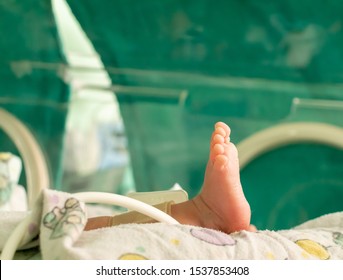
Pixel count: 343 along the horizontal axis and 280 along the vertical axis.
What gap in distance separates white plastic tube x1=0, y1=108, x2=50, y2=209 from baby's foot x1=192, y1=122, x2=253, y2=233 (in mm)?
867

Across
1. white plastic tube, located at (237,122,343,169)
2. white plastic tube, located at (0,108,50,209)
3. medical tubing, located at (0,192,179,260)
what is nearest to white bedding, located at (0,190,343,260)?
medical tubing, located at (0,192,179,260)

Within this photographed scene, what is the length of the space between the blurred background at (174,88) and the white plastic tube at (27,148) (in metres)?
0.05

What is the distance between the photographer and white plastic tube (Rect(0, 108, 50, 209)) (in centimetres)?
176

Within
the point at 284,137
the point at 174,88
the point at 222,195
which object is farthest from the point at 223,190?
the point at 174,88

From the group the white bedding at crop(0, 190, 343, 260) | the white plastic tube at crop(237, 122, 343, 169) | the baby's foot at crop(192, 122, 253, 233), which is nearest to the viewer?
the white bedding at crop(0, 190, 343, 260)

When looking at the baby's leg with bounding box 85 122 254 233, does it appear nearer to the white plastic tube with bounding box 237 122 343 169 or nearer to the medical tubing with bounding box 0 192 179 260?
the medical tubing with bounding box 0 192 179 260

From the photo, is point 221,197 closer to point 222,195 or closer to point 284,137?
point 222,195

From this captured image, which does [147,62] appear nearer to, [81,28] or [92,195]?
[81,28]

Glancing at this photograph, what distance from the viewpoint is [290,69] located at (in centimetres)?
173

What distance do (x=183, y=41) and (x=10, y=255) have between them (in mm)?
1130

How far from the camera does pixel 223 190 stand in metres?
0.96

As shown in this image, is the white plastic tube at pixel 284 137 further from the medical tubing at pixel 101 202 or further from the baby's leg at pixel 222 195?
the medical tubing at pixel 101 202

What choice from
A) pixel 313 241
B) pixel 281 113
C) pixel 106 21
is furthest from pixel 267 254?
pixel 106 21

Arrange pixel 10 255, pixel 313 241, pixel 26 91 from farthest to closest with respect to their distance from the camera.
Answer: pixel 26 91
pixel 313 241
pixel 10 255
